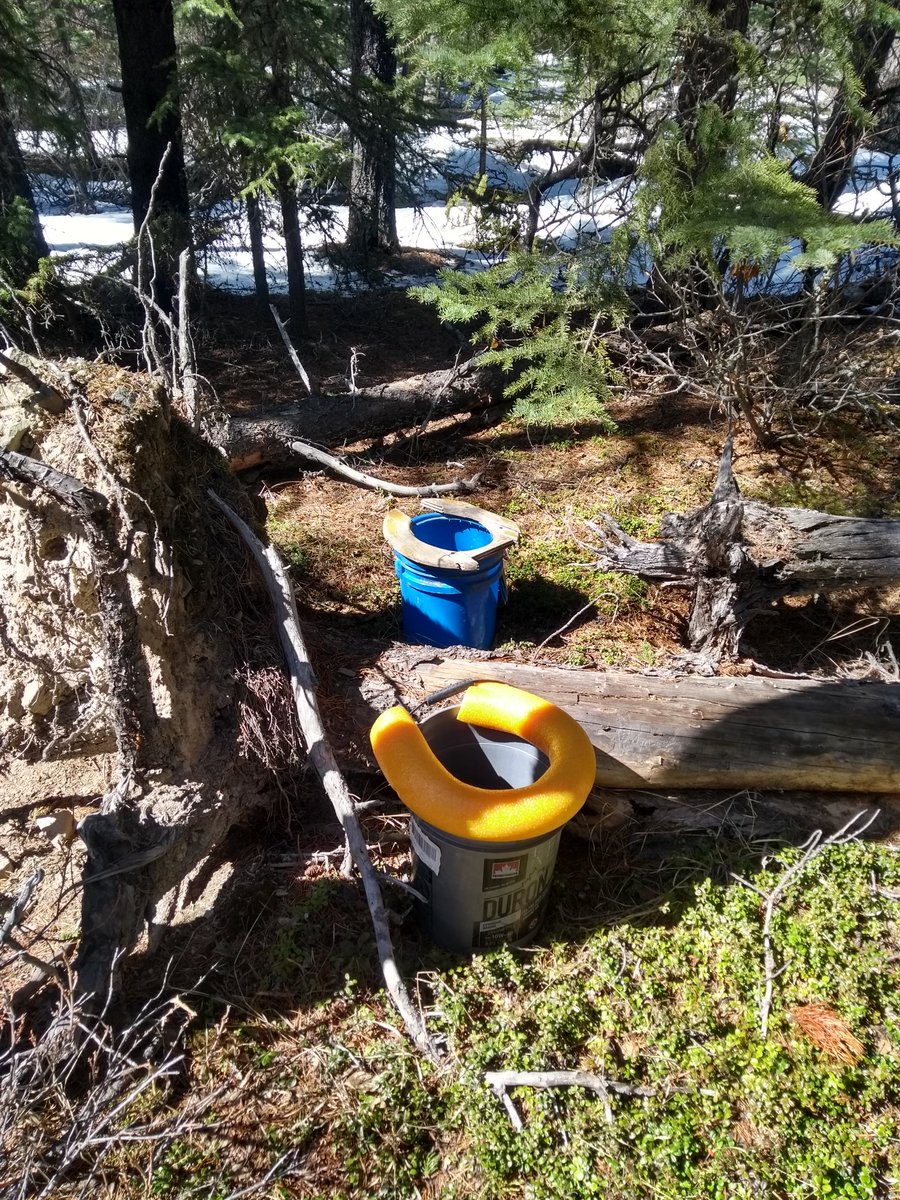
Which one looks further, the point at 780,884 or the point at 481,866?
the point at 780,884

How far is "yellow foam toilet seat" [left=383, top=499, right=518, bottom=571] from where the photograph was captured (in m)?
3.77

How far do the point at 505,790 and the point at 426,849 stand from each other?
1.15 feet

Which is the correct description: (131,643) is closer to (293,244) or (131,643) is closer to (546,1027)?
(546,1027)

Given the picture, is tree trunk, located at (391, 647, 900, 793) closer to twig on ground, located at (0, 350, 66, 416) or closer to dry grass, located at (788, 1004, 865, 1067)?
dry grass, located at (788, 1004, 865, 1067)

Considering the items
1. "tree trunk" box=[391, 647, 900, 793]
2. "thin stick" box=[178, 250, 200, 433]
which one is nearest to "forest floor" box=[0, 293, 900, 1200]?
"tree trunk" box=[391, 647, 900, 793]

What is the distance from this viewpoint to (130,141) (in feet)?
23.7

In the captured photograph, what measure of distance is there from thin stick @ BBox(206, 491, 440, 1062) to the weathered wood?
60 centimetres

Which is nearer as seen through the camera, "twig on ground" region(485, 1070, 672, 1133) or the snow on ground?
"twig on ground" region(485, 1070, 672, 1133)

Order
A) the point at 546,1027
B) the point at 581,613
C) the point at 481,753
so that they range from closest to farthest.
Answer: the point at 546,1027, the point at 481,753, the point at 581,613

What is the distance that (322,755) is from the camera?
9.32ft

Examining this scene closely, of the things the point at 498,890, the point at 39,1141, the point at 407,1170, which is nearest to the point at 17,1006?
the point at 39,1141

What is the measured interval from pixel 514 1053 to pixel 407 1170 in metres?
0.45

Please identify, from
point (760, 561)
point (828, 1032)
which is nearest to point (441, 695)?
point (828, 1032)

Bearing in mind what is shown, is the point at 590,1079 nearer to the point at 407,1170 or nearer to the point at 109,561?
the point at 407,1170
